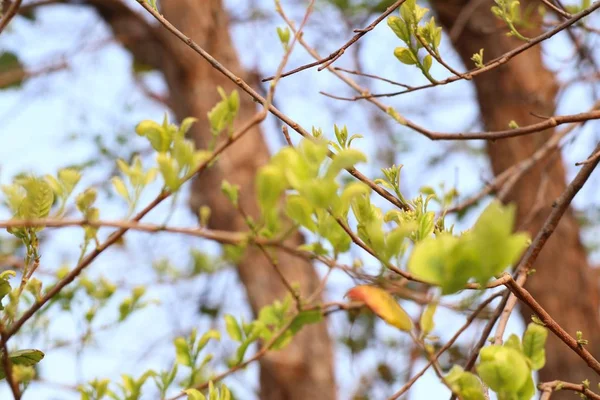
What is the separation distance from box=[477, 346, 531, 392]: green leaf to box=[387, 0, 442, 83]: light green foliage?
12.4 inches

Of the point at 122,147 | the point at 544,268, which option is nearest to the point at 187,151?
the point at 544,268

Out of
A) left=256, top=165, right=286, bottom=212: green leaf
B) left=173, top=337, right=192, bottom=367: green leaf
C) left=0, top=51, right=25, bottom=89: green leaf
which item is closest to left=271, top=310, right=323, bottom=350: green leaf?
left=173, top=337, right=192, bottom=367: green leaf

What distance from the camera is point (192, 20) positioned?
2268 mm

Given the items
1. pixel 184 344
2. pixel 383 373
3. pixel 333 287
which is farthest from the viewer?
pixel 333 287

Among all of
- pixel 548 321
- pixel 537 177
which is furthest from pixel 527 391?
pixel 537 177

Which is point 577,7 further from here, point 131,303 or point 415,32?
point 131,303

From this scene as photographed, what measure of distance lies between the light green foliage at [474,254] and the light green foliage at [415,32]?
0.34 meters

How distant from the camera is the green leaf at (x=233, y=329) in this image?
80 centimetres

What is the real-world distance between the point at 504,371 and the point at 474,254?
4.5 inches

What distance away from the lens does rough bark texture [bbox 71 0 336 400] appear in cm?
201

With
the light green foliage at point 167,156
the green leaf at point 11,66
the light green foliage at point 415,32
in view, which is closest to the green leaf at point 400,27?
the light green foliage at point 415,32

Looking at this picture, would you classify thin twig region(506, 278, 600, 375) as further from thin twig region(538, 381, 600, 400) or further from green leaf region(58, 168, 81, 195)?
green leaf region(58, 168, 81, 195)

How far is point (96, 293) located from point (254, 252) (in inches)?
49.8

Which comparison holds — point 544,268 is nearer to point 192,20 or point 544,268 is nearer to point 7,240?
point 192,20
